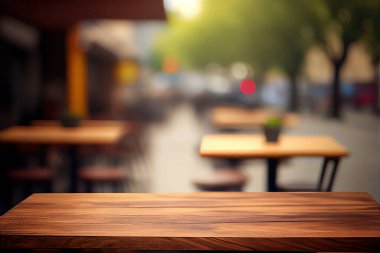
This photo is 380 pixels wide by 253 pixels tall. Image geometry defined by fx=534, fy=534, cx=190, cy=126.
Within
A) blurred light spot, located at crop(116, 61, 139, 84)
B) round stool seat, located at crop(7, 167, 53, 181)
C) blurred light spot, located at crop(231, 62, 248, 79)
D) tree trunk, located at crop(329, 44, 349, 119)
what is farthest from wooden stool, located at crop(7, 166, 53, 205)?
blurred light spot, located at crop(231, 62, 248, 79)

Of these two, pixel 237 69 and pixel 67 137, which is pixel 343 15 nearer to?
pixel 67 137

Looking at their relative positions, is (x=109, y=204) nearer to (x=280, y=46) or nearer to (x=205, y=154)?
(x=205, y=154)

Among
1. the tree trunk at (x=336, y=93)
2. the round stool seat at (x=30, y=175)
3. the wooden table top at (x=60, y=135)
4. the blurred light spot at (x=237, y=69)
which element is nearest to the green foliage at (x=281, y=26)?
the tree trunk at (x=336, y=93)

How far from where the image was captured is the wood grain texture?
1.93 m

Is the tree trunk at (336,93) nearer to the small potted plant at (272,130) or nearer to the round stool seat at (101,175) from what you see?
the round stool seat at (101,175)

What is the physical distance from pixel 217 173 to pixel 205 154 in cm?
155

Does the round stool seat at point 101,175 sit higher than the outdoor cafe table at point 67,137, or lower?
lower

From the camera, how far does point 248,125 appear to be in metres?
6.62

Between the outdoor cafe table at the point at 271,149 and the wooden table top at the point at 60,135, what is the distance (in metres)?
1.07

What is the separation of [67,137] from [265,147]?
1.93m

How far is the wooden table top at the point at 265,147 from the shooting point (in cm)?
385

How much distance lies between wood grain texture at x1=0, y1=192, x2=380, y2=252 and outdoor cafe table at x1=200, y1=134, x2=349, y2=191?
4.29 feet

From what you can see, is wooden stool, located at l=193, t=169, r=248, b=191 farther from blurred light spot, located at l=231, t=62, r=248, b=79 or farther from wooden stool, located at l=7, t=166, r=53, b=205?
blurred light spot, located at l=231, t=62, r=248, b=79

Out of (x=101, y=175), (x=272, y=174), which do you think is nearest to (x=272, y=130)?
(x=272, y=174)
